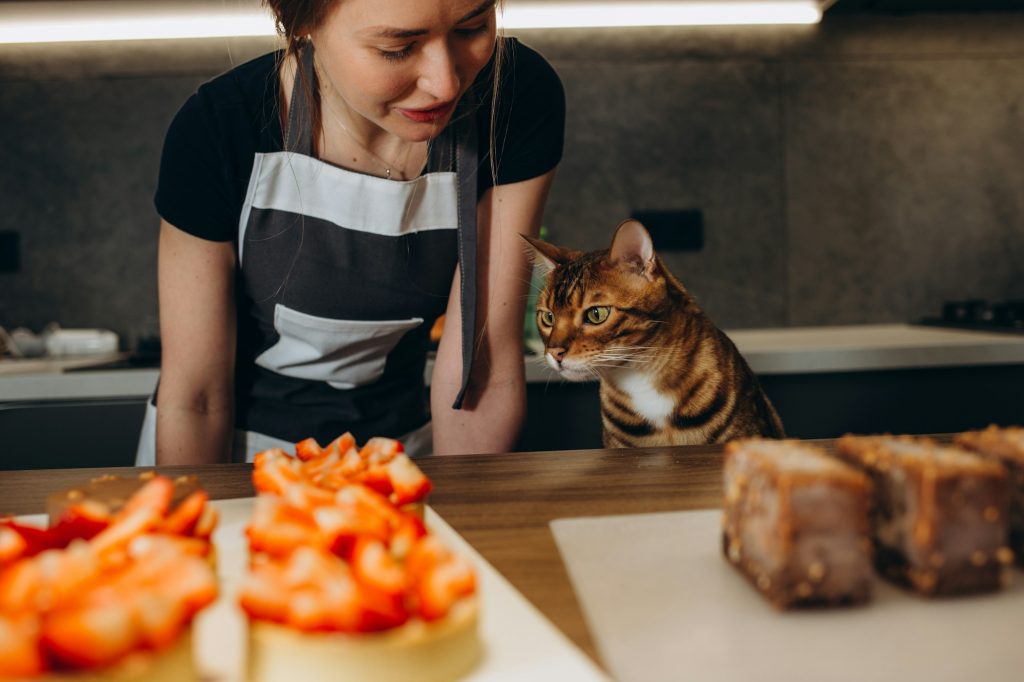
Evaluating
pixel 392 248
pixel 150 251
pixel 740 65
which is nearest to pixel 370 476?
pixel 392 248

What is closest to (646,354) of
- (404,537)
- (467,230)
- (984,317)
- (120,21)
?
(467,230)

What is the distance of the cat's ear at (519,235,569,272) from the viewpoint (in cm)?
119

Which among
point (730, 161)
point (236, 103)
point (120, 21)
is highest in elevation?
point (120, 21)

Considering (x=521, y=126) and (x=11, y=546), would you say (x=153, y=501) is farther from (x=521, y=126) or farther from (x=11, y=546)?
(x=521, y=126)

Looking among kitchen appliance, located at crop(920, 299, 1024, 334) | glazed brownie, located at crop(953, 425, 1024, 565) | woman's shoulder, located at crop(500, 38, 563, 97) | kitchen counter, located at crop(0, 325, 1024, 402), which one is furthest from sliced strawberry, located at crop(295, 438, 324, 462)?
kitchen appliance, located at crop(920, 299, 1024, 334)

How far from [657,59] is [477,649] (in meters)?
2.44

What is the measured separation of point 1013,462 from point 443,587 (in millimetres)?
412

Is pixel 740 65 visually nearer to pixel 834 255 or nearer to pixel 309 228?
→ pixel 834 255

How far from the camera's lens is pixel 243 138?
1104mm

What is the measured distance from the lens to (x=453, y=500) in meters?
0.74

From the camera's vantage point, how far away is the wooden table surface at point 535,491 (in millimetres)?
582

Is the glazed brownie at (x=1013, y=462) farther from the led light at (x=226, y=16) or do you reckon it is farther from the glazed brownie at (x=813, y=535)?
the led light at (x=226, y=16)

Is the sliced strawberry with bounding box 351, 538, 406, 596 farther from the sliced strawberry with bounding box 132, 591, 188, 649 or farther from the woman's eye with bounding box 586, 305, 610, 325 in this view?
the woman's eye with bounding box 586, 305, 610, 325

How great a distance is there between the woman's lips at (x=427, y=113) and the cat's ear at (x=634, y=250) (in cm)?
32
